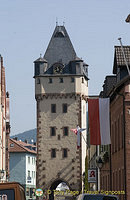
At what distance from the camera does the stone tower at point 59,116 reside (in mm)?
88938

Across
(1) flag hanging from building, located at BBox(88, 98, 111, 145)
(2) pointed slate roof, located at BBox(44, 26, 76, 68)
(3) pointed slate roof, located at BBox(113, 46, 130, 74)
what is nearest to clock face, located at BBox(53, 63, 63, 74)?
(2) pointed slate roof, located at BBox(44, 26, 76, 68)

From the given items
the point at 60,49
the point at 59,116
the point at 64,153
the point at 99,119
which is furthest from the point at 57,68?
the point at 99,119

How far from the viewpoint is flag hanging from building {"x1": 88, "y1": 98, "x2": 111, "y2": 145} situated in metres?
31.6

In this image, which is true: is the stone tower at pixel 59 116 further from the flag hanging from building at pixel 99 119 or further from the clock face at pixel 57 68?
the flag hanging from building at pixel 99 119

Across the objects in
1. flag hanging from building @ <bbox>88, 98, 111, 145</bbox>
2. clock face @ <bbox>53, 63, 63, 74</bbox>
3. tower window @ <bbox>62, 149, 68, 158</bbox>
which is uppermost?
clock face @ <bbox>53, 63, 63, 74</bbox>

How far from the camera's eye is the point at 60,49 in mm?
95938

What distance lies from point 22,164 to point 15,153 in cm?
263

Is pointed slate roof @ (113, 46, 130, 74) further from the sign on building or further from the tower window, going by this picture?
the tower window

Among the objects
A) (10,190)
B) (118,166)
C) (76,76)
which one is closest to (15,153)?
(76,76)

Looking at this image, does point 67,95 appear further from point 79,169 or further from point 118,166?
point 118,166

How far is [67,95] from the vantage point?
92.1 metres

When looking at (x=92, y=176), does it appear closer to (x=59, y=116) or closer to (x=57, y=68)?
(x=59, y=116)

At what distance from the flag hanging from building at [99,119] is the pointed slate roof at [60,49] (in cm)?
6302

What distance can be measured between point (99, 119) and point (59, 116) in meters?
58.7
